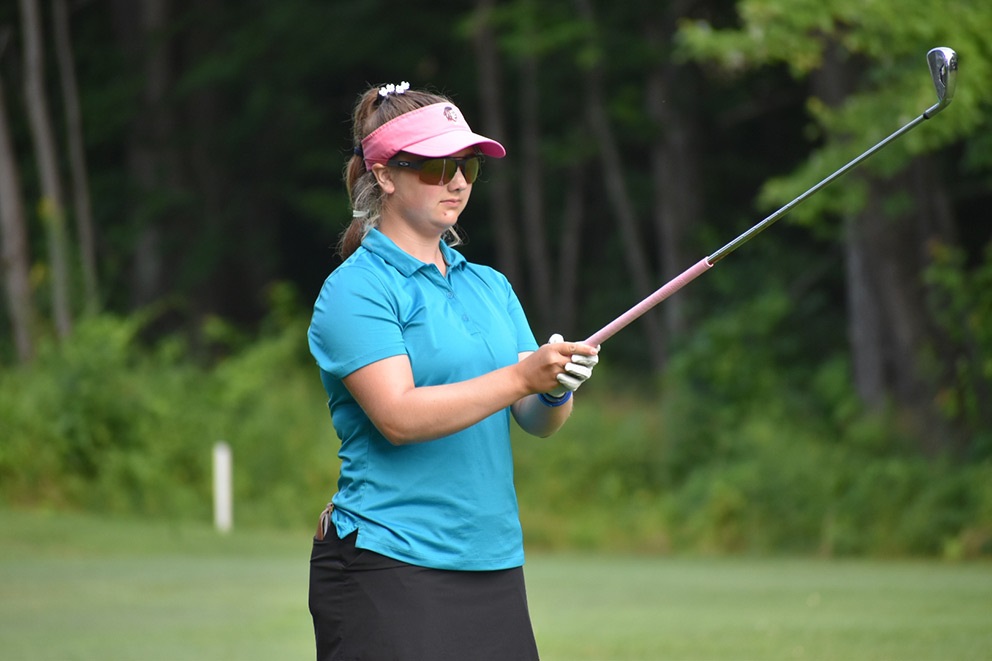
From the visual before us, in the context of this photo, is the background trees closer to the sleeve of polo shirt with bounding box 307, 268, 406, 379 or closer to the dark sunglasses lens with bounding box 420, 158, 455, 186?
the dark sunglasses lens with bounding box 420, 158, 455, 186

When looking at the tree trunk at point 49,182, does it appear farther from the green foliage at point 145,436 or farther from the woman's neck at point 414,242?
the woman's neck at point 414,242

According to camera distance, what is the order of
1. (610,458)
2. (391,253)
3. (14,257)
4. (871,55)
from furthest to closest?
(14,257) < (610,458) < (871,55) < (391,253)

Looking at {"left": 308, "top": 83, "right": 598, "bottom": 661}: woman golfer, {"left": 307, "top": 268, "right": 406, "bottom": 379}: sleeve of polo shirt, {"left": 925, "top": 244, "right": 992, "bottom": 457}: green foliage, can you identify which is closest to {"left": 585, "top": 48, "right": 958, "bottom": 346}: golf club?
{"left": 308, "top": 83, "right": 598, "bottom": 661}: woman golfer

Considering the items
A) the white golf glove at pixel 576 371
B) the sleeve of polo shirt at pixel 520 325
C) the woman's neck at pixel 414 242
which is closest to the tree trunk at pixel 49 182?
the sleeve of polo shirt at pixel 520 325

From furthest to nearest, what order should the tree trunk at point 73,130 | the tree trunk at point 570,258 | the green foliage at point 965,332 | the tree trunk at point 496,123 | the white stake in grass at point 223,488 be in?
the tree trunk at point 570,258 → the tree trunk at point 496,123 → the tree trunk at point 73,130 → the green foliage at point 965,332 → the white stake in grass at point 223,488

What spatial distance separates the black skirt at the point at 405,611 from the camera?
3205 millimetres

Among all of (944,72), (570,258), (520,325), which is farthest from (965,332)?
(520,325)

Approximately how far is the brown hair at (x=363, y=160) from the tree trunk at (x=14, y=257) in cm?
1662

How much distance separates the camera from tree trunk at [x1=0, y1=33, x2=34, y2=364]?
19.8 meters

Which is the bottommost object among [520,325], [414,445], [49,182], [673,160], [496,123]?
[414,445]

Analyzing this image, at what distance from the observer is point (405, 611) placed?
321 centimetres

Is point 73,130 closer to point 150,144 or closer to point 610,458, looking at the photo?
point 150,144

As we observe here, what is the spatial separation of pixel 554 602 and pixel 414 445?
7.16 m

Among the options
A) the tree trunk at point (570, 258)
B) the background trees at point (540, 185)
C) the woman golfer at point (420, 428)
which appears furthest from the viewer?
the tree trunk at point (570, 258)
